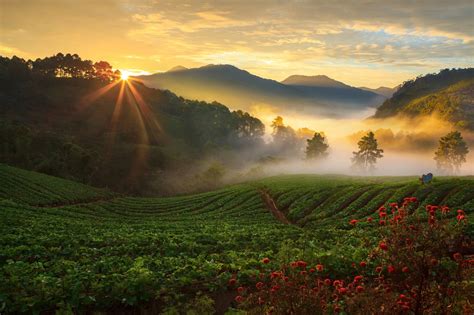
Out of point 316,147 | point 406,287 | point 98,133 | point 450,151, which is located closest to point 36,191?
point 406,287

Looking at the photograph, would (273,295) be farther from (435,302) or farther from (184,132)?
(184,132)

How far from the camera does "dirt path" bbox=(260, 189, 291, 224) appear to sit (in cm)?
4756

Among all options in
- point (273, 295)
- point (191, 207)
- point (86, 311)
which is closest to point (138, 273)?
point (86, 311)

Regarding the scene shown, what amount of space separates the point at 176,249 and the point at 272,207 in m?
31.9

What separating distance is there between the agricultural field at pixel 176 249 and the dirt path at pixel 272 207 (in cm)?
15

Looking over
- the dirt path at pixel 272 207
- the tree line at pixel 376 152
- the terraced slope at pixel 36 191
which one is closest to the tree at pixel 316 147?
the tree line at pixel 376 152

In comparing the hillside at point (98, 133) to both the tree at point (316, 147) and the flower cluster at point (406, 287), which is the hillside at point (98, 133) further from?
the flower cluster at point (406, 287)

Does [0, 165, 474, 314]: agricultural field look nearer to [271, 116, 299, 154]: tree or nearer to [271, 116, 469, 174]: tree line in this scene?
[271, 116, 469, 174]: tree line

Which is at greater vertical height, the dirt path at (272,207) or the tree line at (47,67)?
the tree line at (47,67)

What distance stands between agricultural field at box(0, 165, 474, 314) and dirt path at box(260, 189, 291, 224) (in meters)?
0.15

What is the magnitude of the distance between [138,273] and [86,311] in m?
2.59

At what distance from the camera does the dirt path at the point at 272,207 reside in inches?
1873

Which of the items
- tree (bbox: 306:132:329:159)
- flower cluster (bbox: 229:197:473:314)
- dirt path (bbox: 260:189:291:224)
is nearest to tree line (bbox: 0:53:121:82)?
tree (bbox: 306:132:329:159)

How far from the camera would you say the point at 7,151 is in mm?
107438
